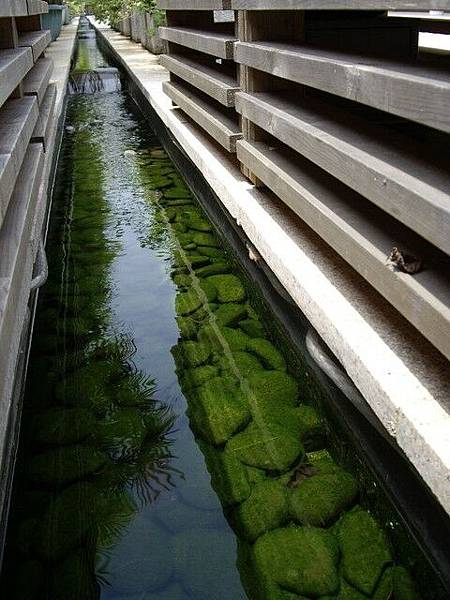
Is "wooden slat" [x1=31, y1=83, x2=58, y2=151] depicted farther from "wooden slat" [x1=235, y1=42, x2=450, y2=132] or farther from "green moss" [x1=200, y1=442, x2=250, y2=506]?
"green moss" [x1=200, y1=442, x2=250, y2=506]

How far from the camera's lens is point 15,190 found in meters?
3.52

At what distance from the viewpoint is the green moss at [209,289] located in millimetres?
4078

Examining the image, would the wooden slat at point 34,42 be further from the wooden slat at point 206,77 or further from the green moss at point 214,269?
the green moss at point 214,269

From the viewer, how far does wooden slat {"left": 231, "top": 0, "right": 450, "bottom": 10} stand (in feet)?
5.62

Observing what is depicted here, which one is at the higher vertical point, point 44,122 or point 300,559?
point 44,122

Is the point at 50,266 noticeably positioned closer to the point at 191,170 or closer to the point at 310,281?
the point at 191,170

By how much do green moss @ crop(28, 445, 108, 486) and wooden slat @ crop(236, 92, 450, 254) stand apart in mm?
1464

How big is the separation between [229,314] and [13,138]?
148 centimetres

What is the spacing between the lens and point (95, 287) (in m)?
4.30

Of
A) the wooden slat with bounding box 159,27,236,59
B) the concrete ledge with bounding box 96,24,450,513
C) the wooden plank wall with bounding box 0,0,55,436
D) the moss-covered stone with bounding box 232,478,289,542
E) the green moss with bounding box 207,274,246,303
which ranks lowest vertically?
the moss-covered stone with bounding box 232,478,289,542

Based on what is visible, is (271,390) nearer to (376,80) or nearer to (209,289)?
(209,289)

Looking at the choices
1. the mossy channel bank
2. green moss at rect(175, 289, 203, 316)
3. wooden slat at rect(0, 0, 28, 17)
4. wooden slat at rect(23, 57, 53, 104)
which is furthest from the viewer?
wooden slat at rect(23, 57, 53, 104)

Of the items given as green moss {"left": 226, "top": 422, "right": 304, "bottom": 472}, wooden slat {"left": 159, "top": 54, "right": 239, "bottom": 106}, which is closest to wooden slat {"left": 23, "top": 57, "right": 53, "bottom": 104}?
wooden slat {"left": 159, "top": 54, "right": 239, "bottom": 106}

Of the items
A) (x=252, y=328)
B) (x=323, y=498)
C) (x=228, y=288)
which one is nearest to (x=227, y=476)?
(x=323, y=498)
